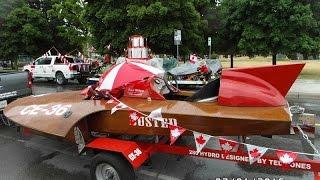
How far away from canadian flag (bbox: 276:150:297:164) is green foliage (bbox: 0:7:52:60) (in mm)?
29688

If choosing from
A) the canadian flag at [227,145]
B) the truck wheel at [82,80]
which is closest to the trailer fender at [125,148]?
the canadian flag at [227,145]

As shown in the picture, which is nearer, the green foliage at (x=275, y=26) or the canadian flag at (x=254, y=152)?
the canadian flag at (x=254, y=152)

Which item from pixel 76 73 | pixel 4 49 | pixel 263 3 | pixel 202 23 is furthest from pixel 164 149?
pixel 4 49

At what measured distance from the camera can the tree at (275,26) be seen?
74.3ft

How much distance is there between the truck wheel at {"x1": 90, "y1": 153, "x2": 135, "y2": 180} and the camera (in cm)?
493

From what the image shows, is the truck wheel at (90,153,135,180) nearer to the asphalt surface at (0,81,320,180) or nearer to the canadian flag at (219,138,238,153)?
the asphalt surface at (0,81,320,180)

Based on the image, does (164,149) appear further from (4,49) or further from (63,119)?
(4,49)

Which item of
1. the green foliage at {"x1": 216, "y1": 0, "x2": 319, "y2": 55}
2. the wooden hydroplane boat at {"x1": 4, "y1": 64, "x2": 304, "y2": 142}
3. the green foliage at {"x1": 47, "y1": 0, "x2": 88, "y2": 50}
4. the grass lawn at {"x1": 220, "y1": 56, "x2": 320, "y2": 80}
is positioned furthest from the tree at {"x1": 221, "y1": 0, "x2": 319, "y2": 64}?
the wooden hydroplane boat at {"x1": 4, "y1": 64, "x2": 304, "y2": 142}

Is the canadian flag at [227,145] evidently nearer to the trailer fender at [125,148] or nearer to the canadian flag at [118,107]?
the trailer fender at [125,148]

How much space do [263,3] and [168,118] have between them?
67.8 feet

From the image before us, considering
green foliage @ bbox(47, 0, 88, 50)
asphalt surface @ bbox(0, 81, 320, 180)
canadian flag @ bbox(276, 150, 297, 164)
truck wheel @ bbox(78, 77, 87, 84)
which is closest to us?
canadian flag @ bbox(276, 150, 297, 164)

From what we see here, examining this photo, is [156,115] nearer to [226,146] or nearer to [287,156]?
[226,146]

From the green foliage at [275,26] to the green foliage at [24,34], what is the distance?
662 inches

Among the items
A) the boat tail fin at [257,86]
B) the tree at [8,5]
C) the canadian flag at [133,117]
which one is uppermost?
the tree at [8,5]
